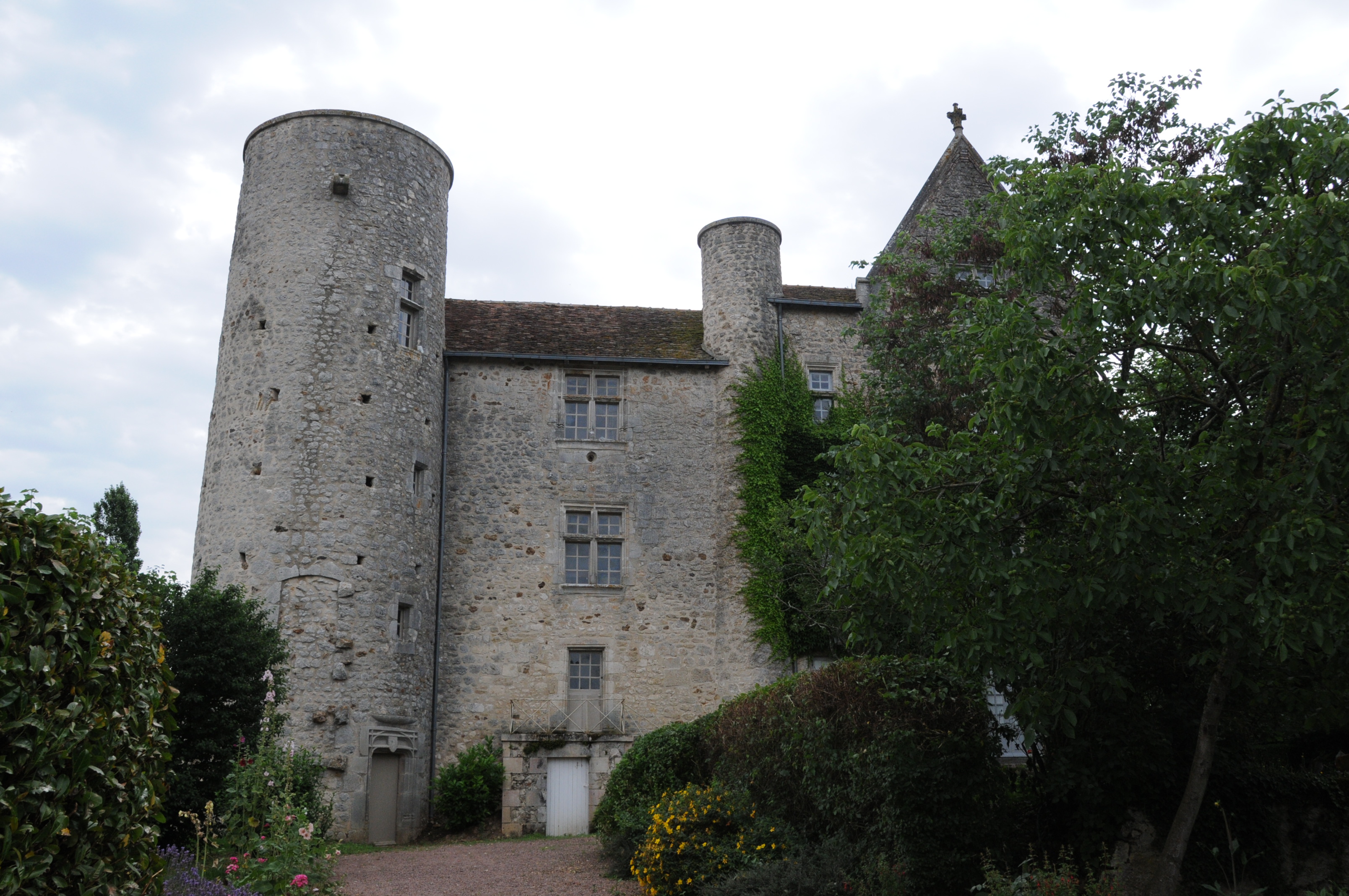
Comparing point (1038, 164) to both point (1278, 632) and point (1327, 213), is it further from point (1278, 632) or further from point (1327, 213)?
point (1278, 632)

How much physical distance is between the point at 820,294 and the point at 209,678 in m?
13.2

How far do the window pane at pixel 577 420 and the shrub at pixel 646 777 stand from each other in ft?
22.9

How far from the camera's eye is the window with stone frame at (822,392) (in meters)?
18.5

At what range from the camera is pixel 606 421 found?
60.0ft

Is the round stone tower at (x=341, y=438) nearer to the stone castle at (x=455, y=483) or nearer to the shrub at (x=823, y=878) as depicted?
the stone castle at (x=455, y=483)

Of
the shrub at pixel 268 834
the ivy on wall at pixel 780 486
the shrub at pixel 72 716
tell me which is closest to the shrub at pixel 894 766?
the shrub at pixel 268 834

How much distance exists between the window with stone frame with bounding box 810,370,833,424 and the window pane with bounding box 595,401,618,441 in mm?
3691

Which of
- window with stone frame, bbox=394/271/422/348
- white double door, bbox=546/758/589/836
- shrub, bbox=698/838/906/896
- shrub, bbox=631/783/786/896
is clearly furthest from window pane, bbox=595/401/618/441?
shrub, bbox=698/838/906/896

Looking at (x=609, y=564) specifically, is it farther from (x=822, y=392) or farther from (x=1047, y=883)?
(x=1047, y=883)

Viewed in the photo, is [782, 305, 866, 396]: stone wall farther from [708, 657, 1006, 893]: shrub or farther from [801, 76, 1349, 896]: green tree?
[801, 76, 1349, 896]: green tree

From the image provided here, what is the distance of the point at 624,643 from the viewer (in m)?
17.0

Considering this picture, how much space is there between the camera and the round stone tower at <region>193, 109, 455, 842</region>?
48.2 ft

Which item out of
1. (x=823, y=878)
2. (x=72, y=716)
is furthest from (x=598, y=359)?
(x=72, y=716)

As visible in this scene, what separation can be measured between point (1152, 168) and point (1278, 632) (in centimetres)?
434
